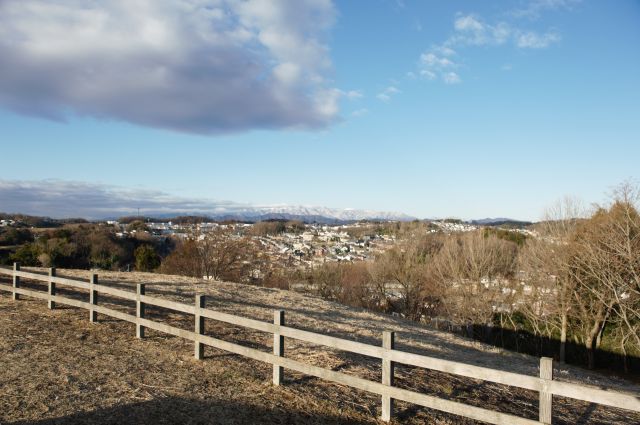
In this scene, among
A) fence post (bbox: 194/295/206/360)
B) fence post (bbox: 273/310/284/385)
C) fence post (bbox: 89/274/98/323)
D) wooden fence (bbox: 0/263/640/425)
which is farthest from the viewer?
fence post (bbox: 89/274/98/323)

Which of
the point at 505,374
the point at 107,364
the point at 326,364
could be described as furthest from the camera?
the point at 326,364

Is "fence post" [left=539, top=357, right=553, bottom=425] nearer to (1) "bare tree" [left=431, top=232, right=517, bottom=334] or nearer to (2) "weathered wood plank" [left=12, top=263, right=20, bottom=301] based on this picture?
(2) "weathered wood plank" [left=12, top=263, right=20, bottom=301]

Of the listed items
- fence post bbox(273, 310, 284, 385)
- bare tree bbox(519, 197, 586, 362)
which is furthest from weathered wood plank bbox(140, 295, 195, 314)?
bare tree bbox(519, 197, 586, 362)

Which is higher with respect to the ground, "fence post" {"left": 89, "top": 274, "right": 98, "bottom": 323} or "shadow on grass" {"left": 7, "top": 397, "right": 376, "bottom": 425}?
"fence post" {"left": 89, "top": 274, "right": 98, "bottom": 323}

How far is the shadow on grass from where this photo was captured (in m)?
6.17

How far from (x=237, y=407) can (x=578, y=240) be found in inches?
1169

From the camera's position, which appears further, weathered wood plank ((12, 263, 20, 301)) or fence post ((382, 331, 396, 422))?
weathered wood plank ((12, 263, 20, 301))

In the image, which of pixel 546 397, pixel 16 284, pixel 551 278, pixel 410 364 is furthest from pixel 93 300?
pixel 551 278

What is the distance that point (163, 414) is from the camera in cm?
643

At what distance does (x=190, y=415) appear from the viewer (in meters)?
6.45

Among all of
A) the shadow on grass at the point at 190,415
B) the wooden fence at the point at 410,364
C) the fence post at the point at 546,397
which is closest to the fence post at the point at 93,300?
the wooden fence at the point at 410,364

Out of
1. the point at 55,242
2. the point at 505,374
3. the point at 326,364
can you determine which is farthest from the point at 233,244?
the point at 505,374

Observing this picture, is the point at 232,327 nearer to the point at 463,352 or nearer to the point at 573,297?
the point at 463,352

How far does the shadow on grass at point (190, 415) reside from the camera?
6168 millimetres
